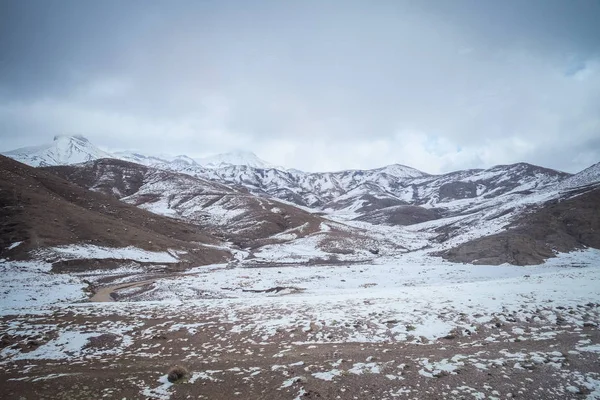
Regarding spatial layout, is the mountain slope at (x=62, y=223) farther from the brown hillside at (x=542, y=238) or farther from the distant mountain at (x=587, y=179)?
the distant mountain at (x=587, y=179)

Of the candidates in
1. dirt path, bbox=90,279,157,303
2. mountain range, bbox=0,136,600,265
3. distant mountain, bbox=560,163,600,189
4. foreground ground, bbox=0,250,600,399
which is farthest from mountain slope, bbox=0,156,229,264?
distant mountain, bbox=560,163,600,189

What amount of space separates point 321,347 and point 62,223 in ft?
205

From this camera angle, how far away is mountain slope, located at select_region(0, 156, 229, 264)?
50.0m

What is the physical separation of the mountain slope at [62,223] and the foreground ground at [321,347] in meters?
33.0

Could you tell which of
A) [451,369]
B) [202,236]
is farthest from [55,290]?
[202,236]

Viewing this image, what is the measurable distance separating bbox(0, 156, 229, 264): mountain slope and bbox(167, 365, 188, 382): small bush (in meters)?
47.8

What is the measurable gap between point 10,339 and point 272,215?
10672 cm

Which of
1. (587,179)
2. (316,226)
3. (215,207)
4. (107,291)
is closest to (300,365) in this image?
(107,291)

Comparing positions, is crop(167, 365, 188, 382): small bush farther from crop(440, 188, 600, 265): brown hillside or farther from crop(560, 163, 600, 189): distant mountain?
crop(560, 163, 600, 189): distant mountain

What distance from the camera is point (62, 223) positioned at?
5747cm

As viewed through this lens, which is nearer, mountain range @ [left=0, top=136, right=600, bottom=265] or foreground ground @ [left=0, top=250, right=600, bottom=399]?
foreground ground @ [left=0, top=250, right=600, bottom=399]

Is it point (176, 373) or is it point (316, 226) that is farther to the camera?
point (316, 226)

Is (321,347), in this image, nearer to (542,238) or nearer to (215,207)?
(542,238)

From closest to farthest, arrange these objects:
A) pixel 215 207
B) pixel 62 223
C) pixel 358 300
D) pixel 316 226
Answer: pixel 358 300 → pixel 62 223 → pixel 316 226 → pixel 215 207
